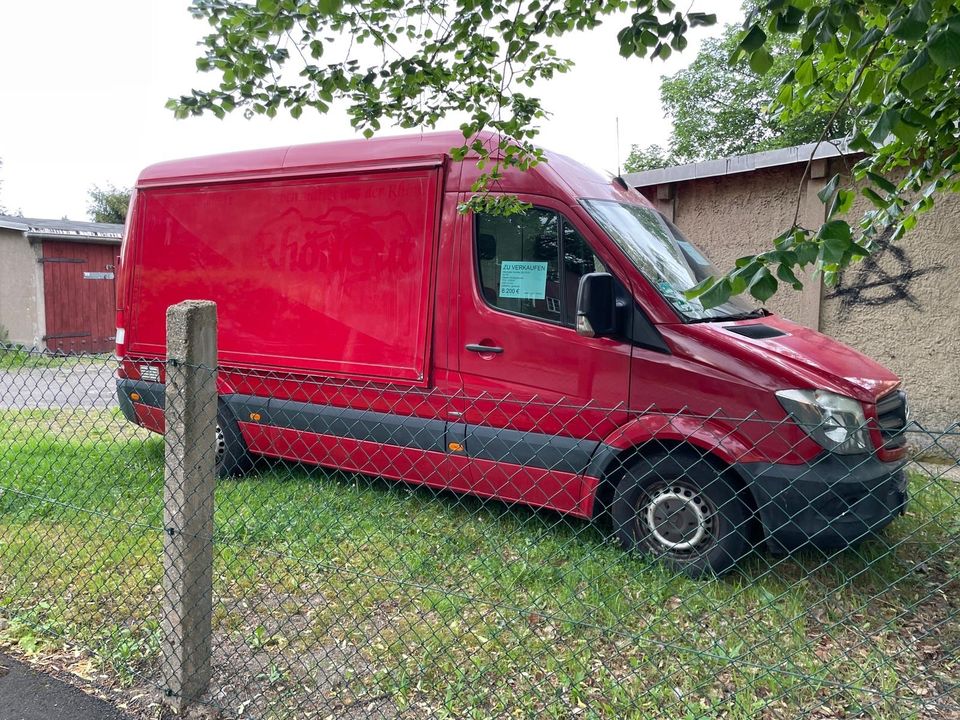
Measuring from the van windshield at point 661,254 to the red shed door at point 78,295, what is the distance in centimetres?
1601

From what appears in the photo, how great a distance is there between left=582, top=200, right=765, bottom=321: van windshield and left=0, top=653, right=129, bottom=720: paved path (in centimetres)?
331

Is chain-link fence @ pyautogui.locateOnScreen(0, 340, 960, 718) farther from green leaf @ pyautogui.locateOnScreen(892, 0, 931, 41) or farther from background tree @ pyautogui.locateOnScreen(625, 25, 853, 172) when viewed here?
background tree @ pyautogui.locateOnScreen(625, 25, 853, 172)

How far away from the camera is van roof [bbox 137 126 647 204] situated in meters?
4.60

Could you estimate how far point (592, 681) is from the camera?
9.96 feet

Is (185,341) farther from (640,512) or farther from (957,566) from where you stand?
(957,566)

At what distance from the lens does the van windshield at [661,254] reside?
420 cm

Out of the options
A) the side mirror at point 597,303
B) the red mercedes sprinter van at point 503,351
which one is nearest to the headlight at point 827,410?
the red mercedes sprinter van at point 503,351

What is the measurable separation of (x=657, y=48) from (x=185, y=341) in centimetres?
222

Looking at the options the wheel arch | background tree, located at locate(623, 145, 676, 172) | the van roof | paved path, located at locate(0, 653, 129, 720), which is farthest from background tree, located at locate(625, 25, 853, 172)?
paved path, located at locate(0, 653, 129, 720)

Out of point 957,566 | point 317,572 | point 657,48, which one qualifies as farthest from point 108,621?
point 957,566

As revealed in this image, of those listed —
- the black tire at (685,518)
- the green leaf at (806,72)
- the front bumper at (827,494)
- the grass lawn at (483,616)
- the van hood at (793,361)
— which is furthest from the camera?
the black tire at (685,518)

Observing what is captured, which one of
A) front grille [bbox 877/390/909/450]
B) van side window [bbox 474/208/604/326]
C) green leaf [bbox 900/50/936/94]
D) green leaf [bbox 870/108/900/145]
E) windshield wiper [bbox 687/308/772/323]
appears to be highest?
green leaf [bbox 900/50/936/94]

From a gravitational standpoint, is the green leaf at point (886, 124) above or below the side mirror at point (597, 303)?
above

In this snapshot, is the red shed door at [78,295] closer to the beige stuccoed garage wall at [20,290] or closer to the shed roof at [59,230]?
the beige stuccoed garage wall at [20,290]
